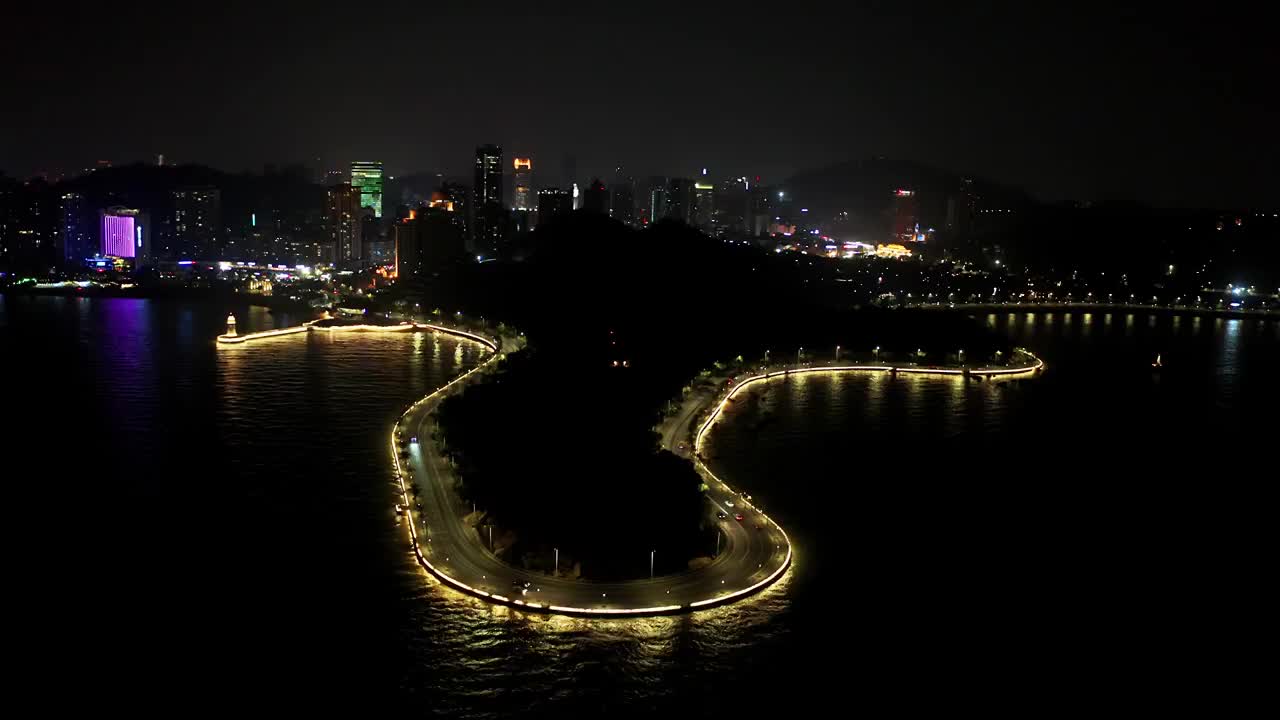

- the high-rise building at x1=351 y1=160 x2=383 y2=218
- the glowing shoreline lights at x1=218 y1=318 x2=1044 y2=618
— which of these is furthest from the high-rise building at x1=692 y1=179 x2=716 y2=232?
the glowing shoreline lights at x1=218 y1=318 x2=1044 y2=618

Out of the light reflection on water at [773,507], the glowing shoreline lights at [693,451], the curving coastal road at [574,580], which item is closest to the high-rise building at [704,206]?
the glowing shoreline lights at [693,451]

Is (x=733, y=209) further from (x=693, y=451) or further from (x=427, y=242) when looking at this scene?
(x=693, y=451)

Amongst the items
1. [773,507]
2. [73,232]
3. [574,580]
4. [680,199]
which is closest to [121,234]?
[73,232]

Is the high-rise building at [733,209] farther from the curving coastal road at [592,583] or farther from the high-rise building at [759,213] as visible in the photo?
the curving coastal road at [592,583]

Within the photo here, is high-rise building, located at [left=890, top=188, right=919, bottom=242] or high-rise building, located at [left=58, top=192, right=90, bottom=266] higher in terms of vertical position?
high-rise building, located at [left=890, top=188, right=919, bottom=242]

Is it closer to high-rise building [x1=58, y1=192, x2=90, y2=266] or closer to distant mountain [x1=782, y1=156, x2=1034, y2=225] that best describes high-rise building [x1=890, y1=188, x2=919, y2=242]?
distant mountain [x1=782, y1=156, x2=1034, y2=225]

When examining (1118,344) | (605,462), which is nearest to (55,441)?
(605,462)
